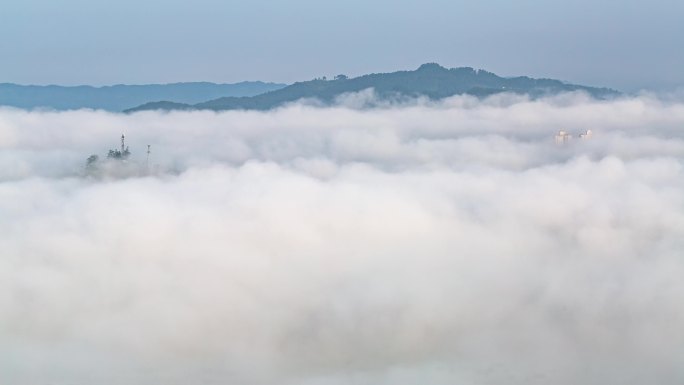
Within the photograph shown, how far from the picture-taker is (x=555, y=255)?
186 ft

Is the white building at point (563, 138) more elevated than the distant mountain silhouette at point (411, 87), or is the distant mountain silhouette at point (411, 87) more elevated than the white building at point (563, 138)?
the distant mountain silhouette at point (411, 87)

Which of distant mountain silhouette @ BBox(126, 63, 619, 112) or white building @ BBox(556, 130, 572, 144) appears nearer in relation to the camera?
white building @ BBox(556, 130, 572, 144)

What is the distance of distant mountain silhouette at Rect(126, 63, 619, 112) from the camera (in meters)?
174

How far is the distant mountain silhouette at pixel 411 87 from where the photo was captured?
17362 centimetres

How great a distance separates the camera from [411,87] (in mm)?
179375

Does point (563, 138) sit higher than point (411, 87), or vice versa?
point (411, 87)

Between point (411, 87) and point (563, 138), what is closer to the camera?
point (563, 138)

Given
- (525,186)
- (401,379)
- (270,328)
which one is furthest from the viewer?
(525,186)

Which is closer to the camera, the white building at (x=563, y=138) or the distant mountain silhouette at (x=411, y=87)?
the white building at (x=563, y=138)

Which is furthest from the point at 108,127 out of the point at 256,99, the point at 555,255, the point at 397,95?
the point at 555,255

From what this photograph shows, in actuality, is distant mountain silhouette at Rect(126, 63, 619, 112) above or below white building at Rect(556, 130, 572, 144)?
above

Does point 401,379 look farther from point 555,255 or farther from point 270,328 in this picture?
point 555,255

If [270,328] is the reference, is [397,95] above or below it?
above

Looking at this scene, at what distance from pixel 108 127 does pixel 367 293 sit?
120363mm
